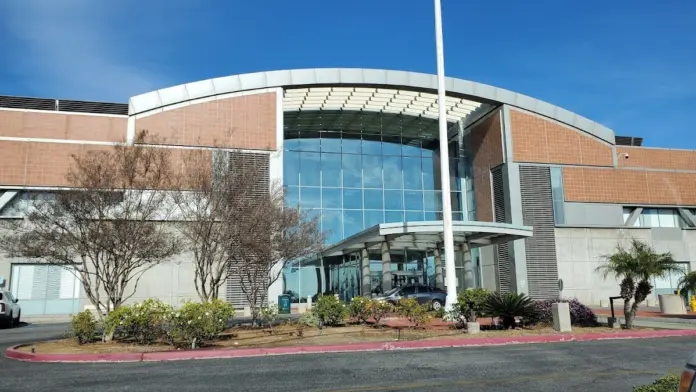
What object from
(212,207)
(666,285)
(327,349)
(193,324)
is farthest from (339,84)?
(666,285)

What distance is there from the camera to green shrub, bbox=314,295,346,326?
18.3m

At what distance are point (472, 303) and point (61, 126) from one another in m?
24.7

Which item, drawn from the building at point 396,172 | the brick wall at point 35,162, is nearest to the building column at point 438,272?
the building at point 396,172

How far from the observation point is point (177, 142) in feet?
104

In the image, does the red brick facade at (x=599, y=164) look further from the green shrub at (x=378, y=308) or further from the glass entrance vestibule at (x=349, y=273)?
the green shrub at (x=378, y=308)

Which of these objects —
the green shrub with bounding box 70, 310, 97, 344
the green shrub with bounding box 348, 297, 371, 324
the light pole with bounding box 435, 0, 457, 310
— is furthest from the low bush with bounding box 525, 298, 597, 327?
the green shrub with bounding box 70, 310, 97, 344

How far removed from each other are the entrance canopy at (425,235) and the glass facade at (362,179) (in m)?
4.08

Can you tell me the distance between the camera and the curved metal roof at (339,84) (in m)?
32.5

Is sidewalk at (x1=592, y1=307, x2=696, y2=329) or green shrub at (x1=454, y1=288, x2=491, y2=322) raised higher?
green shrub at (x1=454, y1=288, x2=491, y2=322)

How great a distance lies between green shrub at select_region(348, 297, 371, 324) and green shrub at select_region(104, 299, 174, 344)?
6918 millimetres

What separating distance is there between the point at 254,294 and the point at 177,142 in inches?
592

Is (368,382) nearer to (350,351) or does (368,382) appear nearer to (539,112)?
(350,351)

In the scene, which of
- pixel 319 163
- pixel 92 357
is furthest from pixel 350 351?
pixel 319 163

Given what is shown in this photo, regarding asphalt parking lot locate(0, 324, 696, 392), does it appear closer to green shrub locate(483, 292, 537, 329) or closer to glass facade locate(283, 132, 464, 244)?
green shrub locate(483, 292, 537, 329)
